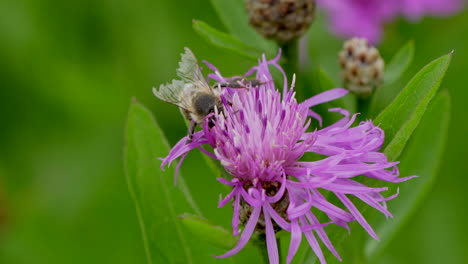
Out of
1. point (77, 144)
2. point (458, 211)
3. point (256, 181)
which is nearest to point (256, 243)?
point (256, 181)

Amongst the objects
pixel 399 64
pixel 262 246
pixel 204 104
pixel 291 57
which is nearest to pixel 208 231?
pixel 262 246

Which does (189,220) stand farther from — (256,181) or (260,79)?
(260,79)

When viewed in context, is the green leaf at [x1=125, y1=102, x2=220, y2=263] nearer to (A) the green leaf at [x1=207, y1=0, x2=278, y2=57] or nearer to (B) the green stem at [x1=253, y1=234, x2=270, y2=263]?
(B) the green stem at [x1=253, y1=234, x2=270, y2=263]

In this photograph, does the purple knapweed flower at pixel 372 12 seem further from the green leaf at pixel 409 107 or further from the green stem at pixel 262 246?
the green stem at pixel 262 246

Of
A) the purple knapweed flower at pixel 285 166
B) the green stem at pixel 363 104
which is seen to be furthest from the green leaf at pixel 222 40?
the green stem at pixel 363 104

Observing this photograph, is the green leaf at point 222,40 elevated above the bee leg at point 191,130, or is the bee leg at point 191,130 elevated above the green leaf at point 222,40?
the green leaf at point 222,40

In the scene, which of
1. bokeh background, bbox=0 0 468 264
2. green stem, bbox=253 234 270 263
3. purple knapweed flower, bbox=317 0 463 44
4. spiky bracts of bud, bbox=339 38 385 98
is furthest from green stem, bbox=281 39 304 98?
bokeh background, bbox=0 0 468 264
